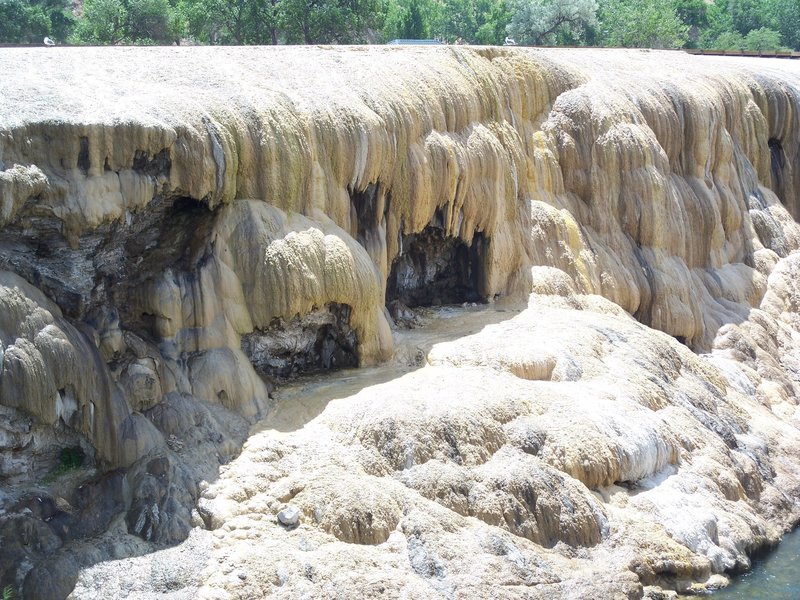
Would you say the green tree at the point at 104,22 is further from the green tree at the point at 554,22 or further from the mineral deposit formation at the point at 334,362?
the mineral deposit formation at the point at 334,362

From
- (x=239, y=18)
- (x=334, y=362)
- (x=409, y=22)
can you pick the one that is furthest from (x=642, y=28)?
(x=334, y=362)

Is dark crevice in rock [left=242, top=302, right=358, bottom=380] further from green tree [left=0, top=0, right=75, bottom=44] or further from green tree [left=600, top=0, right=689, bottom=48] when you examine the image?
green tree [left=600, top=0, right=689, bottom=48]

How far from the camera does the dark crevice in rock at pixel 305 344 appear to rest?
1803 cm

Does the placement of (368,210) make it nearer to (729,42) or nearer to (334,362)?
(334,362)

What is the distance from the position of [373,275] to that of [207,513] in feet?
17.9

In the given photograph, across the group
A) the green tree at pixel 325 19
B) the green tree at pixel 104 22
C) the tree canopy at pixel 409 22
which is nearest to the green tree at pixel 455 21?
the tree canopy at pixel 409 22

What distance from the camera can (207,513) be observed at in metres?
14.8

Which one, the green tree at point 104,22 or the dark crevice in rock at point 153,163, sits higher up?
the green tree at point 104,22

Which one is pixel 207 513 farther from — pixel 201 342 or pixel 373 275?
pixel 373 275

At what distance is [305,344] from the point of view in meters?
18.6

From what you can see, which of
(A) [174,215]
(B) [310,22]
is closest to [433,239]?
(A) [174,215]

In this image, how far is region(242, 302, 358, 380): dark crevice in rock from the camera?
18.0 meters

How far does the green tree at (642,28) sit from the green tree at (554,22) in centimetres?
140

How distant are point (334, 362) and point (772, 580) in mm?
7438
